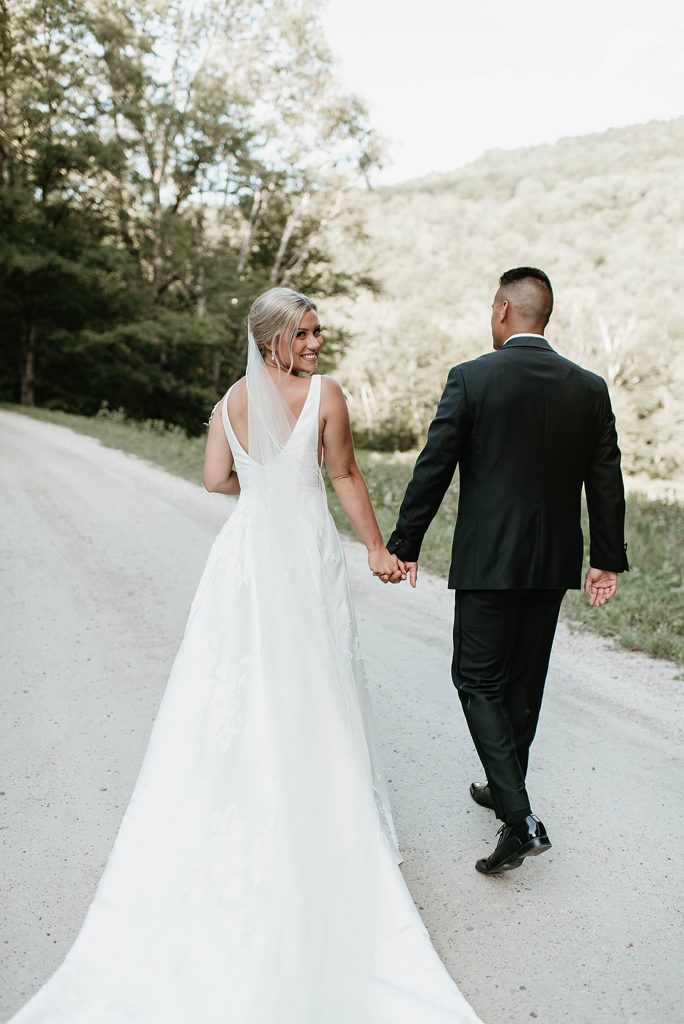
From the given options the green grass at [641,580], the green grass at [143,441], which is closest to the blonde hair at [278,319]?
the green grass at [641,580]

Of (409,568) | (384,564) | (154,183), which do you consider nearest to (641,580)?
(409,568)

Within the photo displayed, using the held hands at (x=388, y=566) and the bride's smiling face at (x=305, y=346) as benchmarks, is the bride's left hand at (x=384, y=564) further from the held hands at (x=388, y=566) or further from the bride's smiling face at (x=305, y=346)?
the bride's smiling face at (x=305, y=346)

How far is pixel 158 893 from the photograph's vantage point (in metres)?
2.29

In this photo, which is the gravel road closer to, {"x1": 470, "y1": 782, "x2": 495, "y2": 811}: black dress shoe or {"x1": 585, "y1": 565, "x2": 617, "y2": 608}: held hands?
{"x1": 470, "y1": 782, "x2": 495, "y2": 811}: black dress shoe

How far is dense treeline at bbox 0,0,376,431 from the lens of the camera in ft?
77.1

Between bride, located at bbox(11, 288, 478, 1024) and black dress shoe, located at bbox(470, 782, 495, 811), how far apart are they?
0.69 metres

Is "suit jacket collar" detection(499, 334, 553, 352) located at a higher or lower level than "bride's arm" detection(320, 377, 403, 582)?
higher

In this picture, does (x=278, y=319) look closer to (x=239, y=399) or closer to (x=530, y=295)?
(x=239, y=399)

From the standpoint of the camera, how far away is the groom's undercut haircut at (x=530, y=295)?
9.43ft

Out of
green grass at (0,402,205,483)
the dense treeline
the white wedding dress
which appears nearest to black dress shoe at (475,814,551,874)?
the white wedding dress

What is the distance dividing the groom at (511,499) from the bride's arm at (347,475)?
8cm

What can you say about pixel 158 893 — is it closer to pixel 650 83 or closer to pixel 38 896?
pixel 38 896

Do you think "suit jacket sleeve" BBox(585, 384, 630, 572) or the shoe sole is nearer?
the shoe sole

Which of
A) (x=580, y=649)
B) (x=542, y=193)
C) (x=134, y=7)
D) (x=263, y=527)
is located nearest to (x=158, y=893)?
(x=263, y=527)
